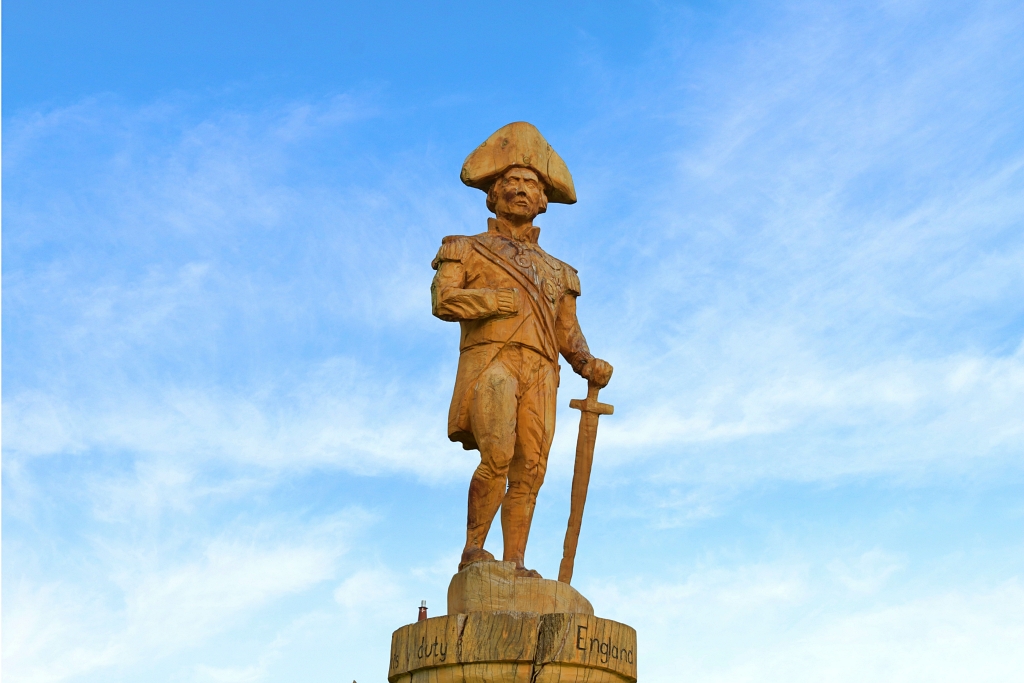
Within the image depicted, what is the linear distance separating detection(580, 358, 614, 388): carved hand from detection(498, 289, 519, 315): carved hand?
82cm

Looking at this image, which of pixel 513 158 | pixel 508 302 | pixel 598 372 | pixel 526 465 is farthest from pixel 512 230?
pixel 526 465

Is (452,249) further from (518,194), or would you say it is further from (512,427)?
(512,427)

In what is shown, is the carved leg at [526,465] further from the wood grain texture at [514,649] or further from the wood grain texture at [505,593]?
the wood grain texture at [514,649]

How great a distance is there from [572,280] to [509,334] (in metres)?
0.90

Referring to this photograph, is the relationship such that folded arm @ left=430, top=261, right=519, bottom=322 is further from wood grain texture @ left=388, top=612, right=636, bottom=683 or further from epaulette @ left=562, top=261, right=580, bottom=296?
wood grain texture @ left=388, top=612, right=636, bottom=683

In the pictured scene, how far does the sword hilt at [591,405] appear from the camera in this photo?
8.72 m

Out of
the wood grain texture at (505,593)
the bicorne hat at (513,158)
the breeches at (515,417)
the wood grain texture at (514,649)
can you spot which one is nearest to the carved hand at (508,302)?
the breeches at (515,417)

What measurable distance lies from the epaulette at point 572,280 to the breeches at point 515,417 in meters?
0.67

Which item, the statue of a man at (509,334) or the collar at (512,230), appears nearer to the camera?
the statue of a man at (509,334)

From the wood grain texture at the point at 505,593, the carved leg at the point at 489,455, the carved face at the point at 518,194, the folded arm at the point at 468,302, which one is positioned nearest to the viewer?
the wood grain texture at the point at 505,593

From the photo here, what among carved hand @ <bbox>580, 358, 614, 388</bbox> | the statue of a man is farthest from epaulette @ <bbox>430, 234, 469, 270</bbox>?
carved hand @ <bbox>580, 358, 614, 388</bbox>

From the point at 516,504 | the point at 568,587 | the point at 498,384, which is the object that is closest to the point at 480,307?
the point at 498,384

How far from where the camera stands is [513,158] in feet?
29.2

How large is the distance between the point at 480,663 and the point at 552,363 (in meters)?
2.27
